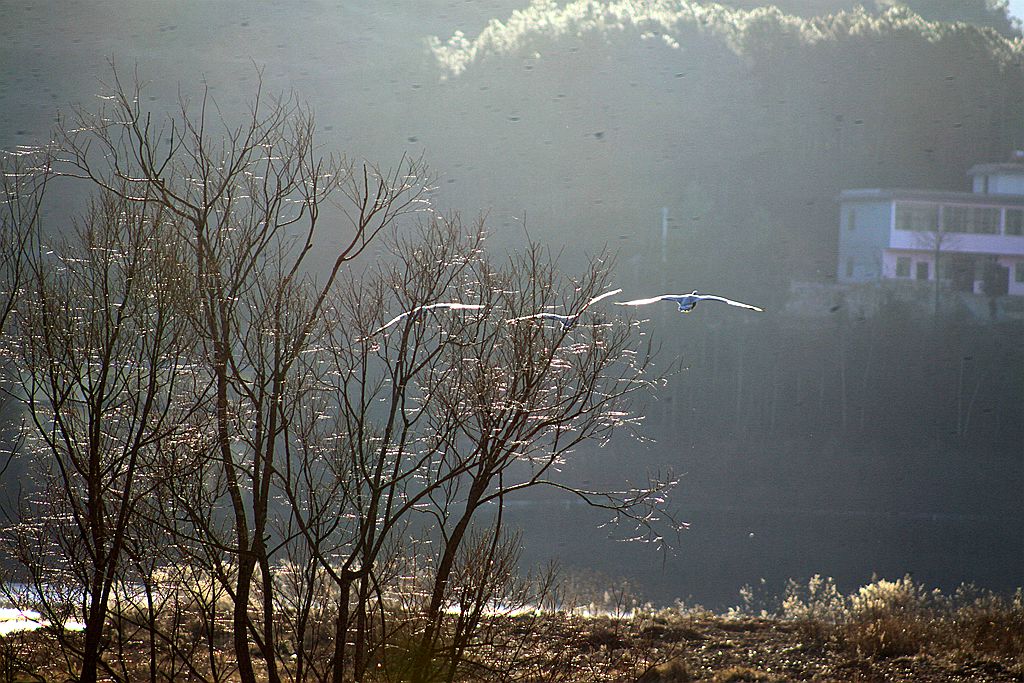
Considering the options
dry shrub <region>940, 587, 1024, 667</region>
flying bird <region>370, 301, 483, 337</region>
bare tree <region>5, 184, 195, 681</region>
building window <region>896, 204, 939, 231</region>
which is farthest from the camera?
building window <region>896, 204, 939, 231</region>

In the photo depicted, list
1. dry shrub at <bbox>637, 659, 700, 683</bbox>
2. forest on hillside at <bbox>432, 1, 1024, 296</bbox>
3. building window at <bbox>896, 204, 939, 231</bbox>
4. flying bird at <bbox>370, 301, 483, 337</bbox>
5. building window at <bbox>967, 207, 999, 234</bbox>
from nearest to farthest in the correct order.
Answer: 1. flying bird at <bbox>370, 301, 483, 337</bbox>
2. dry shrub at <bbox>637, 659, 700, 683</bbox>
3. building window at <bbox>896, 204, 939, 231</bbox>
4. building window at <bbox>967, 207, 999, 234</bbox>
5. forest on hillside at <bbox>432, 1, 1024, 296</bbox>

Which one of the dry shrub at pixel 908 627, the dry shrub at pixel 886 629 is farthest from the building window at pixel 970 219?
the dry shrub at pixel 886 629

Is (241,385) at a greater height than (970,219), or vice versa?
(970,219)

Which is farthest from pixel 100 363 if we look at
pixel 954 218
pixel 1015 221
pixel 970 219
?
pixel 1015 221

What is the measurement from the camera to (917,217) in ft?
108

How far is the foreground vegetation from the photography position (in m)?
6.99

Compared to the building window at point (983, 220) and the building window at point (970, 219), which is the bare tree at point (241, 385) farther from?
the building window at point (983, 220)

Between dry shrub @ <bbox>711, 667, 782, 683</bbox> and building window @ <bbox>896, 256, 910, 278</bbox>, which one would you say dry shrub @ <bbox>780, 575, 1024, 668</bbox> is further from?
building window @ <bbox>896, 256, 910, 278</bbox>

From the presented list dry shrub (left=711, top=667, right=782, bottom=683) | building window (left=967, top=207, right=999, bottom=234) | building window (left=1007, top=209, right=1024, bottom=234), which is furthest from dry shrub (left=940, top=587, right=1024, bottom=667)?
building window (left=1007, top=209, right=1024, bottom=234)

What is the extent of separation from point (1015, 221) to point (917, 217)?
10.2 ft

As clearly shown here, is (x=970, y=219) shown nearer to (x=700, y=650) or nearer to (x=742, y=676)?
(x=700, y=650)

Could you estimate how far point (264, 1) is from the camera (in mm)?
43812

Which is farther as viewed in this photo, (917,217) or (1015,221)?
(1015,221)

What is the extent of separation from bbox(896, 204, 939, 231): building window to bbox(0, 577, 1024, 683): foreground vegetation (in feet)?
80.6
